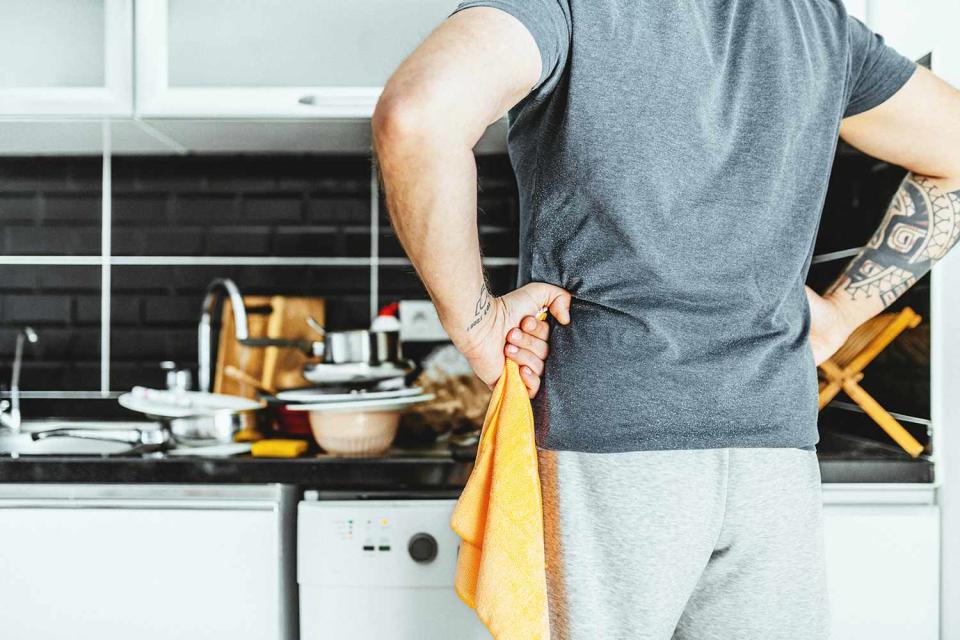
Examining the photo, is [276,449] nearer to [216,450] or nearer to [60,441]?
[216,450]

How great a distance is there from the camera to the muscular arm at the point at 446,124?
545 millimetres

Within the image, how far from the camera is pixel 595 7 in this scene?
2.07 feet

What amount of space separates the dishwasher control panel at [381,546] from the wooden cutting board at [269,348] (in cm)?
54

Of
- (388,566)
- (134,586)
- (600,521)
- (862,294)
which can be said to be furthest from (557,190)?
(134,586)

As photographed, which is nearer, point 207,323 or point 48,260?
point 207,323

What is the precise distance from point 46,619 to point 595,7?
4.14 ft

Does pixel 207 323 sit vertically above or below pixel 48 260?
below

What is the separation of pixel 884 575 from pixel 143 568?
1.20 meters

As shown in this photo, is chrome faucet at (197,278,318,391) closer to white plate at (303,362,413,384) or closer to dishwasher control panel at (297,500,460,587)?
white plate at (303,362,413,384)

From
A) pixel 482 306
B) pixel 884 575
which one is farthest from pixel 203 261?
pixel 884 575

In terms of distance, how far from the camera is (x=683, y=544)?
0.72 m

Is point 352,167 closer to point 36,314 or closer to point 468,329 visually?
point 36,314

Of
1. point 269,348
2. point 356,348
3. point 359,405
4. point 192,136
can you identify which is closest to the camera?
point 359,405

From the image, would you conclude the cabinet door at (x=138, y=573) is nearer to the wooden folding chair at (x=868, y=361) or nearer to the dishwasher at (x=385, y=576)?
the dishwasher at (x=385, y=576)
